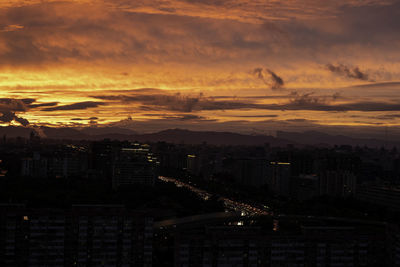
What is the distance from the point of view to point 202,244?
34.1 ft

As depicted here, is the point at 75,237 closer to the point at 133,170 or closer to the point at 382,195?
the point at 382,195

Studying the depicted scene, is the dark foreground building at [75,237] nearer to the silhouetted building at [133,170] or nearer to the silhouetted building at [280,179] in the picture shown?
the silhouetted building at [133,170]

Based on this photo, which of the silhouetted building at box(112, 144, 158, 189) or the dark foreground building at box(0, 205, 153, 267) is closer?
the dark foreground building at box(0, 205, 153, 267)

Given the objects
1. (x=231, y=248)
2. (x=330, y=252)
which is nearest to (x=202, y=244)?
(x=231, y=248)

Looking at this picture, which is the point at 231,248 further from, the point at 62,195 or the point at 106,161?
the point at 106,161

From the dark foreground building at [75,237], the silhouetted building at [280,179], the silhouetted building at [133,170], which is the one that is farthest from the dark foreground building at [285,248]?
the silhouetted building at [280,179]

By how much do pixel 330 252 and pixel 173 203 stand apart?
12329 millimetres

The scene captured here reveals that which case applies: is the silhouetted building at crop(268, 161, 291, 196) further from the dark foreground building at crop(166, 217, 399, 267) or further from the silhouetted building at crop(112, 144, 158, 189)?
the dark foreground building at crop(166, 217, 399, 267)

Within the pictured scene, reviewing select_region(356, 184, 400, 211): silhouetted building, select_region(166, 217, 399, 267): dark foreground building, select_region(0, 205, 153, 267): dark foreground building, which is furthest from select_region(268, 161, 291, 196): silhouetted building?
select_region(0, 205, 153, 267): dark foreground building

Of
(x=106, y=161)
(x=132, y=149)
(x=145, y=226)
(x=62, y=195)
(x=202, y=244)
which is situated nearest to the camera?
(x=202, y=244)

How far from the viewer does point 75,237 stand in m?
11.2

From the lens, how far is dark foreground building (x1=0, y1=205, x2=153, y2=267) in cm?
1098

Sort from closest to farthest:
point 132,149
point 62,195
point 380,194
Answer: point 62,195, point 380,194, point 132,149

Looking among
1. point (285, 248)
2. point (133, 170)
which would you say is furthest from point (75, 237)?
point (133, 170)
